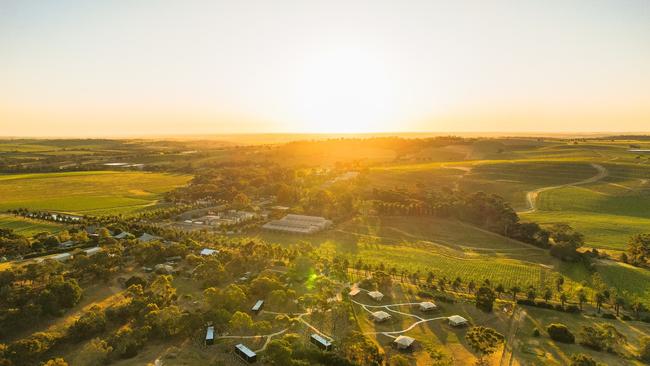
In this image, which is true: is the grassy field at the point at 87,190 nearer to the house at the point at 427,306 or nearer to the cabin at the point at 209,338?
the cabin at the point at 209,338

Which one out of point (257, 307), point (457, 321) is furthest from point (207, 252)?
point (457, 321)

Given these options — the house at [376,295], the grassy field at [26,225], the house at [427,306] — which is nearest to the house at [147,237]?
the grassy field at [26,225]

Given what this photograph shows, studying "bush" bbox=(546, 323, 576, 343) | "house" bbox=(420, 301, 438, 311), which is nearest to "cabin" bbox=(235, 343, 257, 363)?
"house" bbox=(420, 301, 438, 311)

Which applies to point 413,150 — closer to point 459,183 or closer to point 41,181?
point 459,183

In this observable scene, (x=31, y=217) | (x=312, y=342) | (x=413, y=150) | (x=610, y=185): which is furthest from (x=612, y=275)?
(x=413, y=150)

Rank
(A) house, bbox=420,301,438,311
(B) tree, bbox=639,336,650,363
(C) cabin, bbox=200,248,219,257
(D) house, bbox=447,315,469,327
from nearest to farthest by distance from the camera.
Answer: (B) tree, bbox=639,336,650,363 → (D) house, bbox=447,315,469,327 → (A) house, bbox=420,301,438,311 → (C) cabin, bbox=200,248,219,257

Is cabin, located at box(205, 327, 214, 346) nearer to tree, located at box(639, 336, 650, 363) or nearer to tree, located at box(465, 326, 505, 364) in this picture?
tree, located at box(465, 326, 505, 364)
